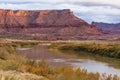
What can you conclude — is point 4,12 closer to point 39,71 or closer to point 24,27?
point 24,27

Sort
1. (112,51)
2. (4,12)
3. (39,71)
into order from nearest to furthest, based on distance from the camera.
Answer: (39,71) < (112,51) < (4,12)

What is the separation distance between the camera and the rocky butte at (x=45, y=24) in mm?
150750

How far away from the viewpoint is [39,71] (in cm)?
1423

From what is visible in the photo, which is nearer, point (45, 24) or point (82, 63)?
point (82, 63)

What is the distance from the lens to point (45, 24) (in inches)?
6407

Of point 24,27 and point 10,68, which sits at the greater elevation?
point 10,68

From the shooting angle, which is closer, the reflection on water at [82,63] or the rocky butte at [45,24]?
the reflection on water at [82,63]

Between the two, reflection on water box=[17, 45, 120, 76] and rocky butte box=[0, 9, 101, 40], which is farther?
rocky butte box=[0, 9, 101, 40]

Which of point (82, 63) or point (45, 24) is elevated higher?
point (82, 63)

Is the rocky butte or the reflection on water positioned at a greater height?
the reflection on water

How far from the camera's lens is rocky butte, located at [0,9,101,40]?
495ft

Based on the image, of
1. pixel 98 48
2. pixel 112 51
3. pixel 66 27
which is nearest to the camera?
pixel 112 51

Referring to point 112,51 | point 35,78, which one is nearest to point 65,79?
point 35,78

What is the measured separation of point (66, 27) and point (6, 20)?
2872 centimetres
